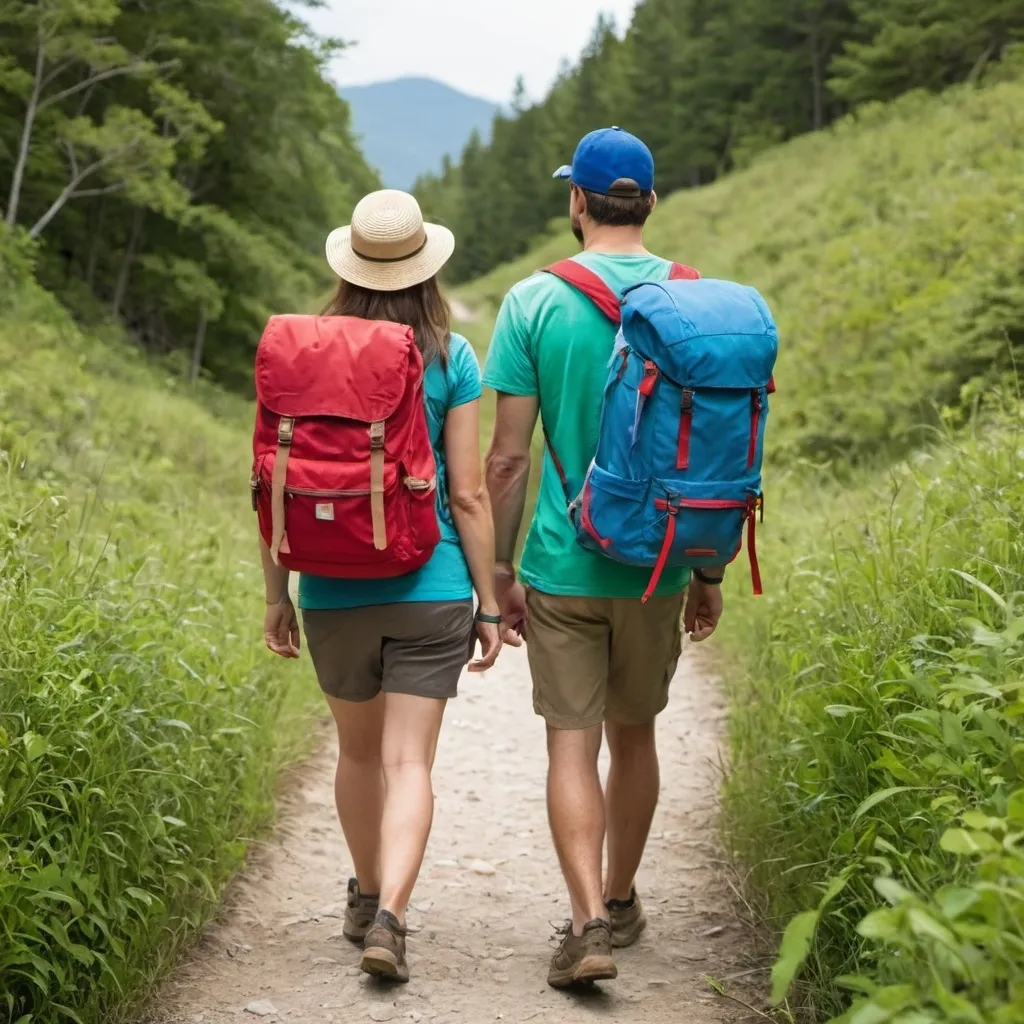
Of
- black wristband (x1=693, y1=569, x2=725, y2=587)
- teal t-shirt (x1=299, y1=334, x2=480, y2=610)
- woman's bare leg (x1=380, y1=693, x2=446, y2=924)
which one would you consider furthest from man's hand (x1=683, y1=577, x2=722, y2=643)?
woman's bare leg (x1=380, y1=693, x2=446, y2=924)

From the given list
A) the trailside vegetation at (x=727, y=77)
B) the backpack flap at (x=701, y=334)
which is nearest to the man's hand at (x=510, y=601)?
the backpack flap at (x=701, y=334)

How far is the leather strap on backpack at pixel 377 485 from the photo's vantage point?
307 centimetres

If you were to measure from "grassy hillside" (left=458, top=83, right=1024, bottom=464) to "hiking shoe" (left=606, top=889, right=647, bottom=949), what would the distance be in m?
2.70

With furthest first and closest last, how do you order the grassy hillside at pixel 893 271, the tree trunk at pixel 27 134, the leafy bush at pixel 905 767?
1. the tree trunk at pixel 27 134
2. the grassy hillside at pixel 893 271
3. the leafy bush at pixel 905 767

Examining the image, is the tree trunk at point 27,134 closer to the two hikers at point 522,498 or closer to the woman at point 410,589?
the woman at point 410,589

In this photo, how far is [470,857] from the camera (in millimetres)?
4875

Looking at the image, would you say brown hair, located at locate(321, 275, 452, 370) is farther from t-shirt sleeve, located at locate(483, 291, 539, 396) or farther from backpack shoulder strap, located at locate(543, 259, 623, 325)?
backpack shoulder strap, located at locate(543, 259, 623, 325)

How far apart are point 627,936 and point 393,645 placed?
4.29 feet

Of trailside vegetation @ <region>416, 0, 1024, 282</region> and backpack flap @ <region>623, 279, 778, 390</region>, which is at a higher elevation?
trailside vegetation @ <region>416, 0, 1024, 282</region>

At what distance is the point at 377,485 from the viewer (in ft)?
10.1

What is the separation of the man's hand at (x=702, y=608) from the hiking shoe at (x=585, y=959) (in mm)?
908

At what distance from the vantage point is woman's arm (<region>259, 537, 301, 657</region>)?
11.4ft

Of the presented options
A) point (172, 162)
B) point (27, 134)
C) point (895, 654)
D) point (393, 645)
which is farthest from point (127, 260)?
point (895, 654)

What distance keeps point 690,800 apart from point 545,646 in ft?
7.04
